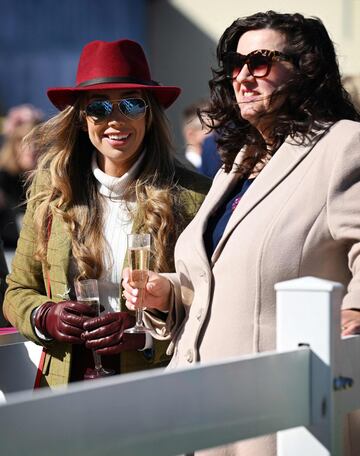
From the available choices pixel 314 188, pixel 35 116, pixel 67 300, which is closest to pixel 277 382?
pixel 314 188

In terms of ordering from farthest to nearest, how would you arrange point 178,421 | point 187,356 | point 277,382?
point 187,356 < point 277,382 < point 178,421

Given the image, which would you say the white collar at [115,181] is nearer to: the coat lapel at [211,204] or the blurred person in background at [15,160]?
the coat lapel at [211,204]

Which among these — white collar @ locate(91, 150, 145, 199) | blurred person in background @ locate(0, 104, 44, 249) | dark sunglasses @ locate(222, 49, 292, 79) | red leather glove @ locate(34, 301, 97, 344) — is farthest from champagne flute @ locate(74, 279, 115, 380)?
blurred person in background @ locate(0, 104, 44, 249)

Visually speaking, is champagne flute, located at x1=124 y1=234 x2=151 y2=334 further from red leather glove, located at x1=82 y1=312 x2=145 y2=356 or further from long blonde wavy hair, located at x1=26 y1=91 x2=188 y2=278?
long blonde wavy hair, located at x1=26 y1=91 x2=188 y2=278

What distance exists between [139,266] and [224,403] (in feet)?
3.53

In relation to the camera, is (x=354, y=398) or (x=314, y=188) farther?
(x=314, y=188)

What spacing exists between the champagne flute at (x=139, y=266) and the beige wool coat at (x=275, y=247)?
242 mm

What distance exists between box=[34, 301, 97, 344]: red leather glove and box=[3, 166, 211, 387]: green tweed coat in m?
0.12

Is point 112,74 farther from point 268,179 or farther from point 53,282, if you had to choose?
point 268,179

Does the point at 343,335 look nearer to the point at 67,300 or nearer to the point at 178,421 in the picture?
the point at 178,421

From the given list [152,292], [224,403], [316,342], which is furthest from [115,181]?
[224,403]

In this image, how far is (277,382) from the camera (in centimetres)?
206

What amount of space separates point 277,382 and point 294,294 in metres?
0.20

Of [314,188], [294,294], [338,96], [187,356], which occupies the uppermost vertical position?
[338,96]
